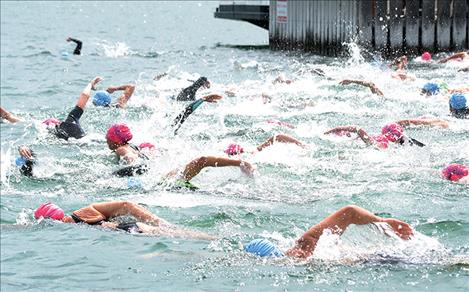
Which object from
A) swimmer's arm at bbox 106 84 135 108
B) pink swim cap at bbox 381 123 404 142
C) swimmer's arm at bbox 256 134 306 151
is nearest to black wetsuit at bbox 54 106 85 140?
swimmer's arm at bbox 256 134 306 151

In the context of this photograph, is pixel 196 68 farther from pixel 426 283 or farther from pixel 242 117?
pixel 426 283

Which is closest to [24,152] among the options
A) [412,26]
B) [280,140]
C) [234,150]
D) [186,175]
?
[186,175]

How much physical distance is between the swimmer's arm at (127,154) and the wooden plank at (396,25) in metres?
21.6

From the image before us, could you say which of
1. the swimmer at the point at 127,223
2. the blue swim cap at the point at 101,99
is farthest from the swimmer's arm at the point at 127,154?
the blue swim cap at the point at 101,99

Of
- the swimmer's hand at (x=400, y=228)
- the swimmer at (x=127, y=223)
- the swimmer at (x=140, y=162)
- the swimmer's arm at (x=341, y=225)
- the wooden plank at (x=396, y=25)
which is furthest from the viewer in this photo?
the wooden plank at (x=396, y=25)

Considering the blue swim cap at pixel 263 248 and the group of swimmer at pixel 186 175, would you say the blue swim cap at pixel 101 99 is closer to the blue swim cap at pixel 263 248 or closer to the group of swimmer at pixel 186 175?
the group of swimmer at pixel 186 175

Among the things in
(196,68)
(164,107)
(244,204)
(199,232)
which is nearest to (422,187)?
(244,204)

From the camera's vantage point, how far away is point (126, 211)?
10188 millimetres

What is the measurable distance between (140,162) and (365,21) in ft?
70.0

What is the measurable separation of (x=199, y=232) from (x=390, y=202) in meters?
2.67

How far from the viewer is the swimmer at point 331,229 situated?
8641mm

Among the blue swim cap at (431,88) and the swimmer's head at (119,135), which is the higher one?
the swimmer's head at (119,135)

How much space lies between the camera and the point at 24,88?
2747cm

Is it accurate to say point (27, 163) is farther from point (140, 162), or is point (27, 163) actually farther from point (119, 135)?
point (140, 162)
